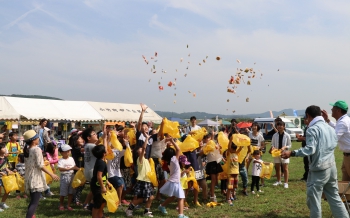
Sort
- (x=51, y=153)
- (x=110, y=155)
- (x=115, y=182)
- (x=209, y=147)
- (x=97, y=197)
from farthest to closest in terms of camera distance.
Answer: (x=51, y=153), (x=209, y=147), (x=115, y=182), (x=110, y=155), (x=97, y=197)

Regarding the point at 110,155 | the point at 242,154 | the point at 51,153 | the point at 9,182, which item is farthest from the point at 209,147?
the point at 9,182

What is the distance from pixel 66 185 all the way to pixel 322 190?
500cm

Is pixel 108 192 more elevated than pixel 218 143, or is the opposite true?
pixel 218 143

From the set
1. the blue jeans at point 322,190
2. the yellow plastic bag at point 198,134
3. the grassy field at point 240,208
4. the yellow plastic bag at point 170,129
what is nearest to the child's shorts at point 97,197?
the grassy field at point 240,208

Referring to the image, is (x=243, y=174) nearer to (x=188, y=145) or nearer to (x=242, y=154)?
(x=242, y=154)

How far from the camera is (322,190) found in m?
5.22

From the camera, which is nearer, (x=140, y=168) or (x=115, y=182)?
(x=140, y=168)

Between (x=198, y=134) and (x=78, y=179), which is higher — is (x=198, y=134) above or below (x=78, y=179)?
above

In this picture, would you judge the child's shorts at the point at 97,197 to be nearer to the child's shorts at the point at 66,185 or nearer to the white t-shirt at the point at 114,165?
the white t-shirt at the point at 114,165

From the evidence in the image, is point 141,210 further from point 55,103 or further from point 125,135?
point 55,103

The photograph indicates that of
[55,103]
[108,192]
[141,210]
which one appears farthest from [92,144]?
[55,103]

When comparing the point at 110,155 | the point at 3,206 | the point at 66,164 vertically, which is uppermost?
the point at 110,155

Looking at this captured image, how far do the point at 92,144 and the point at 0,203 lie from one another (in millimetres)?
2761

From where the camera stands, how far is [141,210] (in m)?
7.35
